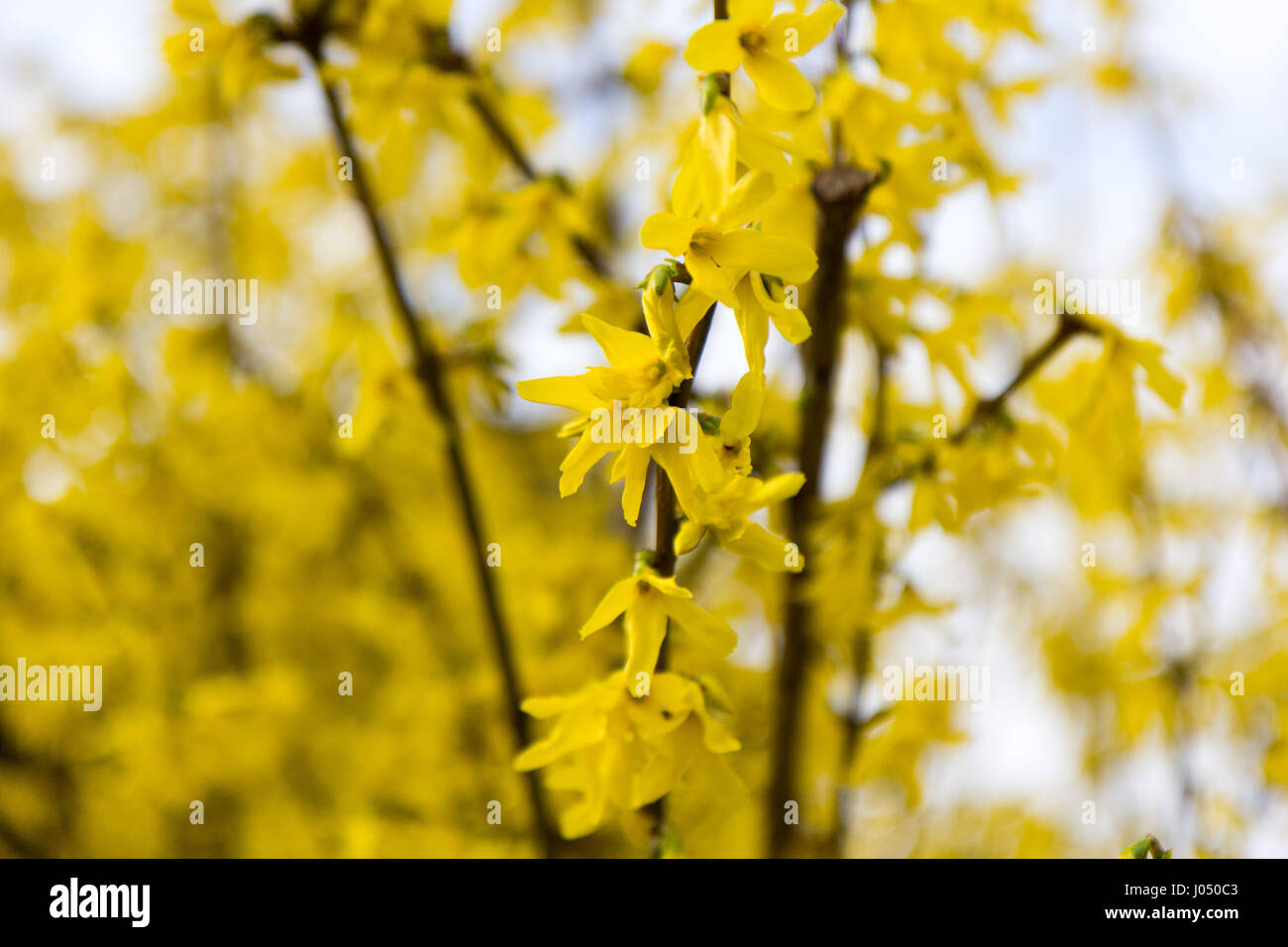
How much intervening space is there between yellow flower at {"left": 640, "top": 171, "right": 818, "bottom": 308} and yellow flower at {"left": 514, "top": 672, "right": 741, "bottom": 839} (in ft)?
1.18

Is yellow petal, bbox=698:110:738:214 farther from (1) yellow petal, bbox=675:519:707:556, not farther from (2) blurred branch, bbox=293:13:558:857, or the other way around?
(2) blurred branch, bbox=293:13:558:857

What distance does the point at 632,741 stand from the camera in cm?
85

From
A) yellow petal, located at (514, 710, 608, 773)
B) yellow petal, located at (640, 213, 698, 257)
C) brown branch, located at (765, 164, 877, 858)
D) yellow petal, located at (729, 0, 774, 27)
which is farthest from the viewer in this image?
brown branch, located at (765, 164, 877, 858)

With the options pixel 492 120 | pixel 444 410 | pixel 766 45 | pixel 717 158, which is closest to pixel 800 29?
pixel 766 45

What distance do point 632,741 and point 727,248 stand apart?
461 millimetres

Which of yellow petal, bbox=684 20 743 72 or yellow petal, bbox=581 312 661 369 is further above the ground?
yellow petal, bbox=684 20 743 72

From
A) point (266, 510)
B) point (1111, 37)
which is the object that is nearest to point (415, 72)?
point (266, 510)

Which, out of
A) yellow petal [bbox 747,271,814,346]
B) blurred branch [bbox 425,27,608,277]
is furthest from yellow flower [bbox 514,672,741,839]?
blurred branch [bbox 425,27,608,277]

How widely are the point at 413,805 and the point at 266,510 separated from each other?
2.81 ft

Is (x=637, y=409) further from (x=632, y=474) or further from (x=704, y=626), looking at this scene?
(x=704, y=626)

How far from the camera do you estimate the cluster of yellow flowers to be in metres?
0.66

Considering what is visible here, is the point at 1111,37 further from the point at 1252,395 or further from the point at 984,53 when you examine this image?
the point at 984,53
